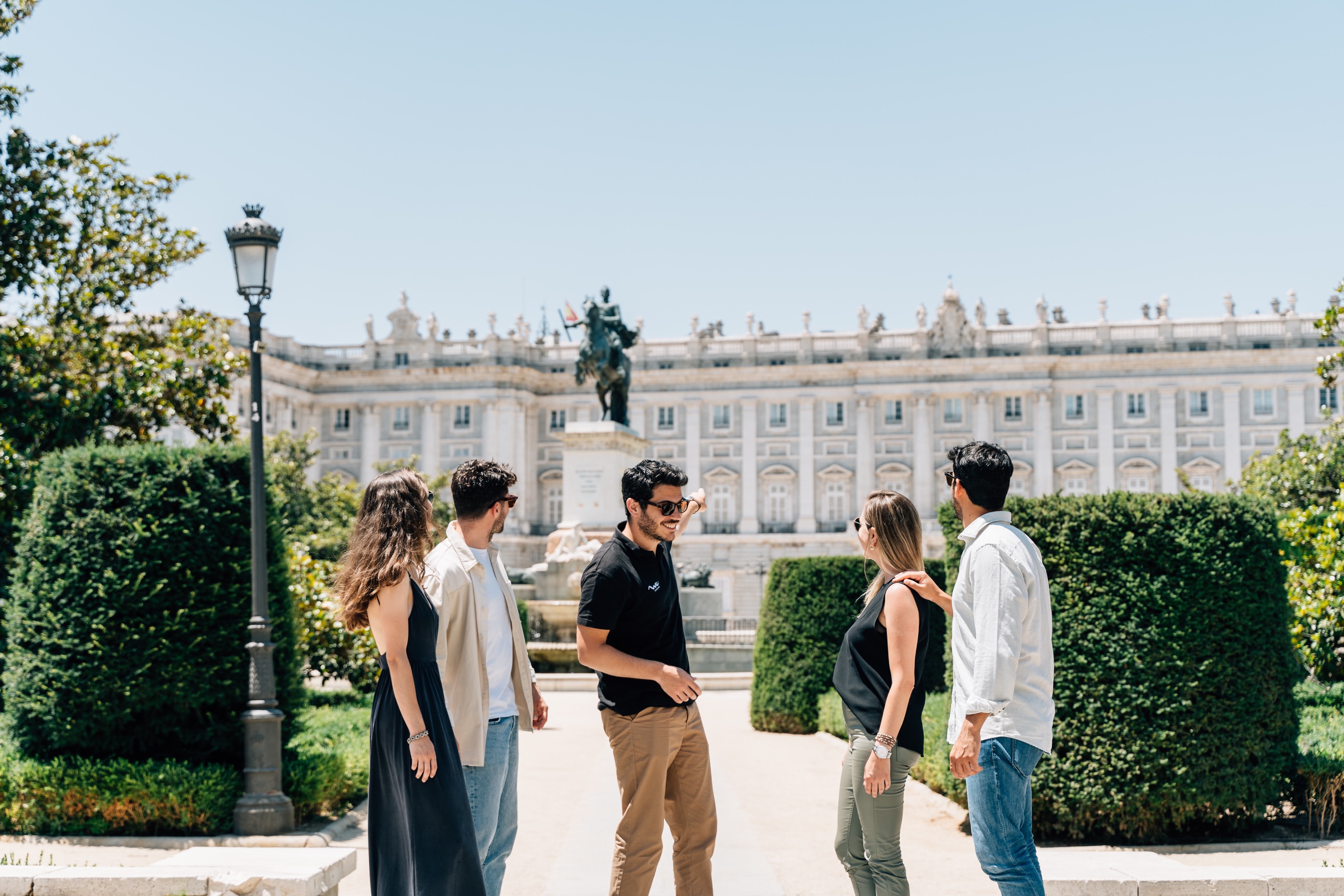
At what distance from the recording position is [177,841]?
7578mm

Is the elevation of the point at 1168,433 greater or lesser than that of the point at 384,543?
greater

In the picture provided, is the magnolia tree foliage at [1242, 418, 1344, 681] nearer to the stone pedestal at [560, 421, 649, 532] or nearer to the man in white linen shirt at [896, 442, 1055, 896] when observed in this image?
the man in white linen shirt at [896, 442, 1055, 896]

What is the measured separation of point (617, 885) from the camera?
4344mm

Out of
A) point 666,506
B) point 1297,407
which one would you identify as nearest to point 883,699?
point 666,506

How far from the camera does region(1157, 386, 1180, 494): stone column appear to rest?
58.2m

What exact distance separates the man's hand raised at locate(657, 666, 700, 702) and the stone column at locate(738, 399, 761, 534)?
57.7m

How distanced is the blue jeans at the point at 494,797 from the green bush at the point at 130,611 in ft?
13.5

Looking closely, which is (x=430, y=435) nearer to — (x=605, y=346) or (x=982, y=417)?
(x=982, y=417)

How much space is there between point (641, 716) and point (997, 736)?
4.29 ft

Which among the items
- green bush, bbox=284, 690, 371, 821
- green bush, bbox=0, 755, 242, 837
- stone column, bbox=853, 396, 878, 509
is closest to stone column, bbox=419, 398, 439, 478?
stone column, bbox=853, 396, 878, 509

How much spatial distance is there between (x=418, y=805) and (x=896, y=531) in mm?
2100

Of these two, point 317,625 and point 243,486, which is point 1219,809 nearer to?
point 243,486

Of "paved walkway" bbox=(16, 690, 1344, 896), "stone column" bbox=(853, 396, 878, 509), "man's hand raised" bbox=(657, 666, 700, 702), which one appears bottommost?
"paved walkway" bbox=(16, 690, 1344, 896)

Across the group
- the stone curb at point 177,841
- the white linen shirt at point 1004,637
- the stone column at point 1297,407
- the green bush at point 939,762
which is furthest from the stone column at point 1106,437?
the white linen shirt at point 1004,637
